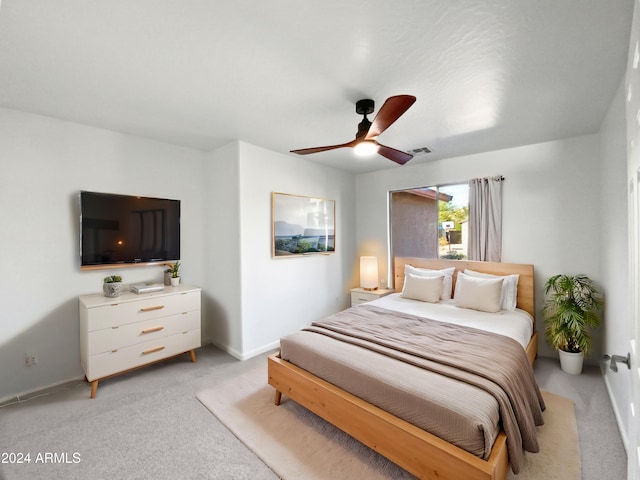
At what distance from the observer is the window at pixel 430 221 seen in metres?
4.04

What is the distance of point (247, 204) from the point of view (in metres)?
3.40

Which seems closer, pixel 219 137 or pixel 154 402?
pixel 154 402

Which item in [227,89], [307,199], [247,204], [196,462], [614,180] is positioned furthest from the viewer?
[307,199]

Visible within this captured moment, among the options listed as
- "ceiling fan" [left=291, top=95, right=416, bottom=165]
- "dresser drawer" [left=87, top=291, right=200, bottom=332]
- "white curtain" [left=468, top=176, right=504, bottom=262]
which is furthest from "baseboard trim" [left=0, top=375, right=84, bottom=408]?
"white curtain" [left=468, top=176, right=504, bottom=262]

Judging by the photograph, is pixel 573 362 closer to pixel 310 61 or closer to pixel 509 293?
pixel 509 293

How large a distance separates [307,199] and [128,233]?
2.18m

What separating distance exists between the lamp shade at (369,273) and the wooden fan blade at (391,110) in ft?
8.88

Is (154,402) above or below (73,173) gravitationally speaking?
below

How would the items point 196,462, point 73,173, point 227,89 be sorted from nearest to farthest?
point 196,462
point 227,89
point 73,173

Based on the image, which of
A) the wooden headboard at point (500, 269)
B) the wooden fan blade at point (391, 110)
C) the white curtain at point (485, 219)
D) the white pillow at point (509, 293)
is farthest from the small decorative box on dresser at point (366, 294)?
the wooden fan blade at point (391, 110)

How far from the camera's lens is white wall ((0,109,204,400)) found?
2.54 m

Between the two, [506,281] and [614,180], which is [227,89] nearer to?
[614,180]

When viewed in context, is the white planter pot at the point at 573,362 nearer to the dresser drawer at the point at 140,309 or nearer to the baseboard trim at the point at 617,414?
the baseboard trim at the point at 617,414

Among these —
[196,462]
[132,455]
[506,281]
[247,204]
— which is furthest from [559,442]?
[247,204]
